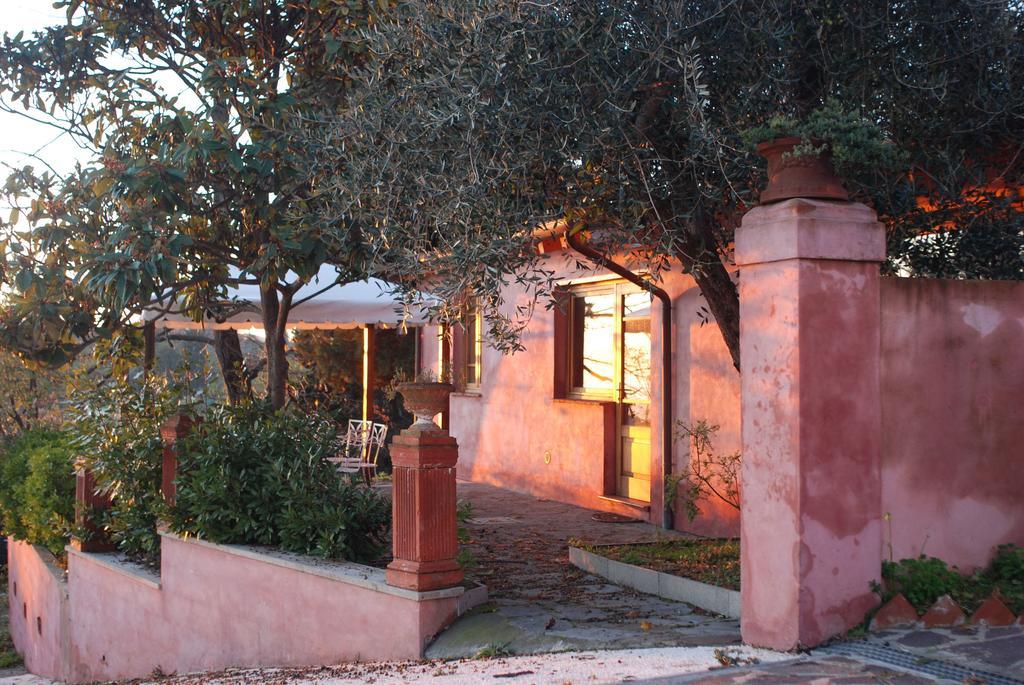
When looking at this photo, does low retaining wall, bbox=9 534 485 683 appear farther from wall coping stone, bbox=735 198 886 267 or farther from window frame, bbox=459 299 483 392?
window frame, bbox=459 299 483 392

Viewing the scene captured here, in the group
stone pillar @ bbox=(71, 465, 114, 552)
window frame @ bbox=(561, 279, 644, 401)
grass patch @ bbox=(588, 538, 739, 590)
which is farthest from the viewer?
window frame @ bbox=(561, 279, 644, 401)

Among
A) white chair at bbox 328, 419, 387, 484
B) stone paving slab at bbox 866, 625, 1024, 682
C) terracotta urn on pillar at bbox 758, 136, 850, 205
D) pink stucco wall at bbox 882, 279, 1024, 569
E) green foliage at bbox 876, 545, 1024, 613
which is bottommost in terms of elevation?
stone paving slab at bbox 866, 625, 1024, 682

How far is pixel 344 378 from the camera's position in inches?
728

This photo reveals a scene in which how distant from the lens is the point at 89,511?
970 centimetres

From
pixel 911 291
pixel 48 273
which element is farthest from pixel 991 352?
pixel 48 273

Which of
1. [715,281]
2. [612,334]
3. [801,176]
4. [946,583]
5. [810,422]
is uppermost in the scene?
[801,176]

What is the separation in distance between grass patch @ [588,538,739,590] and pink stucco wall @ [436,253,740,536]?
62 cm

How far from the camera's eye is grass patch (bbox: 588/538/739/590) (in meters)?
6.93

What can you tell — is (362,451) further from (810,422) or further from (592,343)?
(810,422)

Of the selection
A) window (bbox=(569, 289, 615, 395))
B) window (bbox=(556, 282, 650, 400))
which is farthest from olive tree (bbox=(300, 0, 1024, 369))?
window (bbox=(569, 289, 615, 395))

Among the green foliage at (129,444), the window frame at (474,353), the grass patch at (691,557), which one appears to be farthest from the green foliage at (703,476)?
the window frame at (474,353)

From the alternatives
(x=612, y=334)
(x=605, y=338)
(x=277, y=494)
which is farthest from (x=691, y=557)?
(x=605, y=338)

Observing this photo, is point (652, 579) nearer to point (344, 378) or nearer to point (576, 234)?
point (576, 234)

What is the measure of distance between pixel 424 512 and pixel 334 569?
1.02 metres
